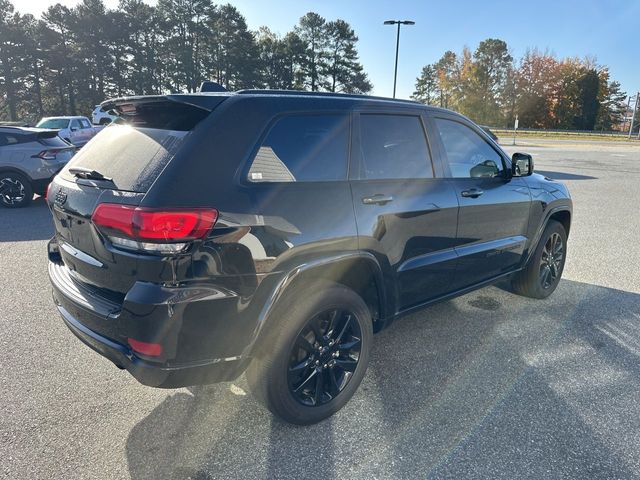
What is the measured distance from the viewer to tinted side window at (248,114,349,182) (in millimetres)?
2223

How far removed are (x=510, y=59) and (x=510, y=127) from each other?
34.4 feet

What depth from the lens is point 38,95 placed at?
48375mm

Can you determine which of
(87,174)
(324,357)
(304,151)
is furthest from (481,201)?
(87,174)

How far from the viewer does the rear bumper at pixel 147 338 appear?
6.32ft

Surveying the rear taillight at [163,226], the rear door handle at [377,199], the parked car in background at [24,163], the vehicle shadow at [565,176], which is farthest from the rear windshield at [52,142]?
the vehicle shadow at [565,176]

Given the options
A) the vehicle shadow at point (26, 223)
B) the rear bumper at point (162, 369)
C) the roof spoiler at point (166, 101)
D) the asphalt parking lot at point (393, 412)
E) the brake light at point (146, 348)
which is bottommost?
the vehicle shadow at point (26, 223)

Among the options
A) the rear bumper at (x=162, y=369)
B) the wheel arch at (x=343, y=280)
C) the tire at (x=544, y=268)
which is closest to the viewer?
the rear bumper at (x=162, y=369)

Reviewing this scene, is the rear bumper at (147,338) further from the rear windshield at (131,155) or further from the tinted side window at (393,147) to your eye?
the tinted side window at (393,147)

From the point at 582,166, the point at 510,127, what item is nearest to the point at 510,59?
the point at 510,127

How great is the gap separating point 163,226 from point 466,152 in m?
2.61

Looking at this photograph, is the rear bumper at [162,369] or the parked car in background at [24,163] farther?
the parked car in background at [24,163]

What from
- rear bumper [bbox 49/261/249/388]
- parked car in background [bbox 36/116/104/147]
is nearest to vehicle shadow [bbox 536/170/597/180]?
rear bumper [bbox 49/261/249/388]

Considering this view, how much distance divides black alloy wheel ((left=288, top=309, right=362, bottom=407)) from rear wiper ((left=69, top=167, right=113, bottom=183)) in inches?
53.6

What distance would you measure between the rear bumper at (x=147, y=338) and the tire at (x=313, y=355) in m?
0.20
